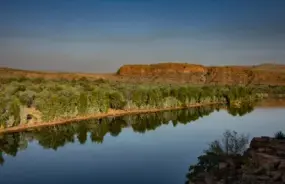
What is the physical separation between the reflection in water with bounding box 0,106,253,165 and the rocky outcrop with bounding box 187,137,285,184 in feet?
55.9

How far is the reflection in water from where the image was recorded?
3419 cm

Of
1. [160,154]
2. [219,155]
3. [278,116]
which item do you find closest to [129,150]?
[160,154]

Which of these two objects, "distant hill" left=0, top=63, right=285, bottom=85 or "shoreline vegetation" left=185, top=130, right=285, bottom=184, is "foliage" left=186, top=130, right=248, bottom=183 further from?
"distant hill" left=0, top=63, right=285, bottom=85

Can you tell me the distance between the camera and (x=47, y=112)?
43875 millimetres

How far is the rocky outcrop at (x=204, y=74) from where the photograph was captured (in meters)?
150

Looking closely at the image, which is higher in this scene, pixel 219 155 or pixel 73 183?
pixel 219 155

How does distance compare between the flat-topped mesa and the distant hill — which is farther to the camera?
the flat-topped mesa

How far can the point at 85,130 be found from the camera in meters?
41.1

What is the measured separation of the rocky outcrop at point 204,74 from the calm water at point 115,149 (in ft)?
326

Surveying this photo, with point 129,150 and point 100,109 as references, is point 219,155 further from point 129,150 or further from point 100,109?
point 100,109

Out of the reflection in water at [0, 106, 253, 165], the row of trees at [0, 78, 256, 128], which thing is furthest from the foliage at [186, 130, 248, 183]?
the row of trees at [0, 78, 256, 128]

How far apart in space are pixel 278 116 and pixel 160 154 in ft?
92.9

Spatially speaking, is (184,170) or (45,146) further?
(45,146)

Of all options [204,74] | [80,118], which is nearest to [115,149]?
[80,118]
